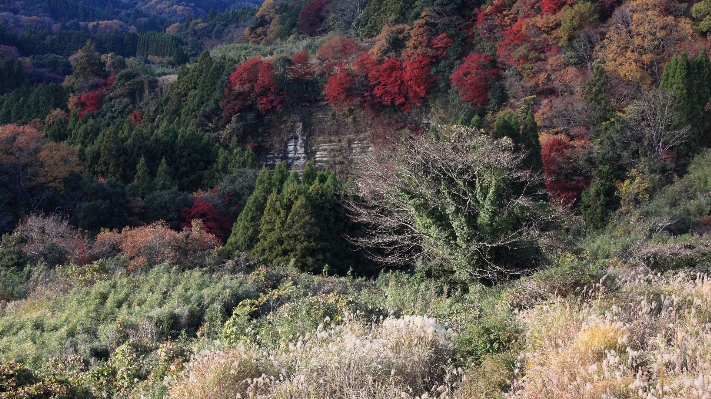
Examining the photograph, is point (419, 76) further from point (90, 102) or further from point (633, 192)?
point (90, 102)

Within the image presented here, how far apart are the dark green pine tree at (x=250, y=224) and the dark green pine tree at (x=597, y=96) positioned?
49.6ft

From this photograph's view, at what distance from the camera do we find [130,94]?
143 feet

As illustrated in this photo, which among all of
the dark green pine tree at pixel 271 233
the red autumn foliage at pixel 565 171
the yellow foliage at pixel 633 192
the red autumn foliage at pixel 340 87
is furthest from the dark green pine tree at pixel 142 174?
the yellow foliage at pixel 633 192

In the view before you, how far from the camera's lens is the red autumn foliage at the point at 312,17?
177 ft

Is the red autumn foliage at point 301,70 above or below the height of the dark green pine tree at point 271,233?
above

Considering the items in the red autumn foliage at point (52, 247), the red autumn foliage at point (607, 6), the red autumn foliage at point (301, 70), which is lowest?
the red autumn foliage at point (52, 247)

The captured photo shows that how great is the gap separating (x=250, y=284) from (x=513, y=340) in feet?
19.3

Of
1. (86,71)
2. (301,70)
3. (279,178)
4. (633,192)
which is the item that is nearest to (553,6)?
(633,192)

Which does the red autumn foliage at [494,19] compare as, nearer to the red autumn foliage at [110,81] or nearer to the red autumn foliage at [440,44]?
the red autumn foliage at [440,44]

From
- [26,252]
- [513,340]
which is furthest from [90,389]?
[26,252]

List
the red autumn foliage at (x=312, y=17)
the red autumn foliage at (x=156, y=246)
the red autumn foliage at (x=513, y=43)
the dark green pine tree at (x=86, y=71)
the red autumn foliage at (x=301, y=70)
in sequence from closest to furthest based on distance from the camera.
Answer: the red autumn foliage at (x=156, y=246)
the red autumn foliage at (x=513, y=43)
the red autumn foliage at (x=301, y=70)
the dark green pine tree at (x=86, y=71)
the red autumn foliage at (x=312, y=17)

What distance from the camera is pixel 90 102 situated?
141 feet

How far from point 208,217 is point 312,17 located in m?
35.7

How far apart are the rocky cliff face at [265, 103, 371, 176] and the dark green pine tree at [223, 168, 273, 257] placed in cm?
1407
